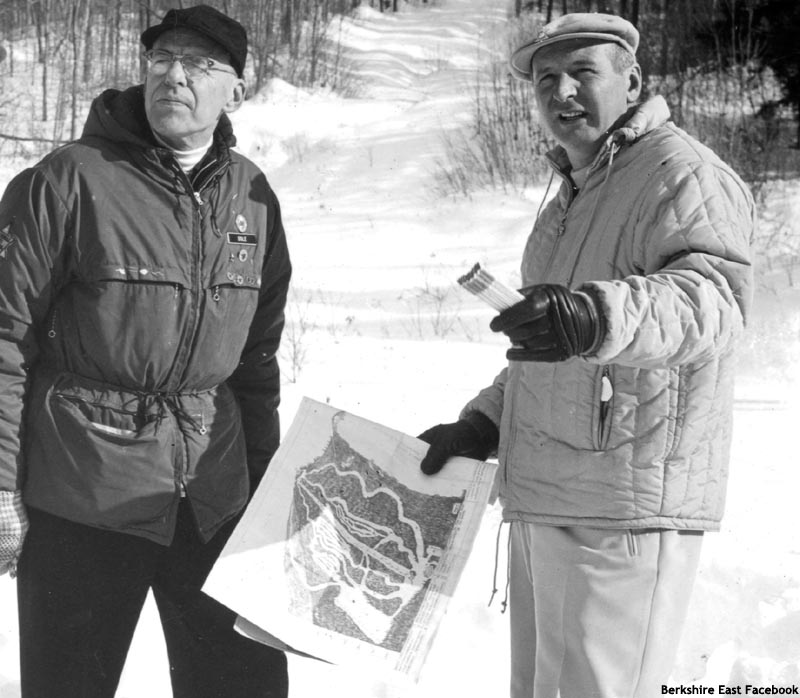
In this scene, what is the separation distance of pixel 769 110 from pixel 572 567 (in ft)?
46.3

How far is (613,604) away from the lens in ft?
6.02

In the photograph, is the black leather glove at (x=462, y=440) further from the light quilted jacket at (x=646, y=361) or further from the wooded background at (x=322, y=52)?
the wooded background at (x=322, y=52)

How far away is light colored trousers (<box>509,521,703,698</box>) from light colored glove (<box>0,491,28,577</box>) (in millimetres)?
1117

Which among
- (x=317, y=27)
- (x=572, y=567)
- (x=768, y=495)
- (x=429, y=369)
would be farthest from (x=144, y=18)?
(x=572, y=567)

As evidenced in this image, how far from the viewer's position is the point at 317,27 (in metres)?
25.5

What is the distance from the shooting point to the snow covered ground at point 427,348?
10.2ft

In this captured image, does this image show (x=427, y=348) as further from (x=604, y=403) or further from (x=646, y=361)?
(x=646, y=361)

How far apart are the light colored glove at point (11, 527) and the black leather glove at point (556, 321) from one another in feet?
3.85

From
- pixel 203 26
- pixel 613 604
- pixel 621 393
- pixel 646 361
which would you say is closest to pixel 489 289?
pixel 646 361

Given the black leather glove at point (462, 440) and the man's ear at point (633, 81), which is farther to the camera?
the black leather glove at point (462, 440)

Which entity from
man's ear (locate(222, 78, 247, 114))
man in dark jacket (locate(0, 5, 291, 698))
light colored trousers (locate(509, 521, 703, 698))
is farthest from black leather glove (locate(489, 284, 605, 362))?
man's ear (locate(222, 78, 247, 114))

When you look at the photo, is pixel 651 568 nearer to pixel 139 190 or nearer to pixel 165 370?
pixel 165 370

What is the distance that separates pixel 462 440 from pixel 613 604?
1.71 ft

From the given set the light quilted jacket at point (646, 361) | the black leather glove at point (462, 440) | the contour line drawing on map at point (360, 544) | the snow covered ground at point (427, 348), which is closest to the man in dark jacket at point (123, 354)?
the contour line drawing on map at point (360, 544)
